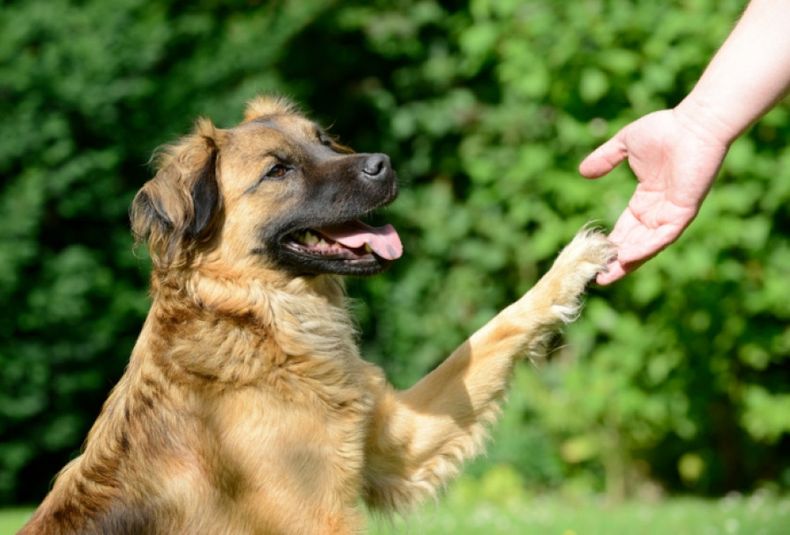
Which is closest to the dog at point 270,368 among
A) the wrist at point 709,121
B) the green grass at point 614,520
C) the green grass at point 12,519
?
the green grass at point 614,520

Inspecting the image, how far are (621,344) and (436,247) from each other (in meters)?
2.07

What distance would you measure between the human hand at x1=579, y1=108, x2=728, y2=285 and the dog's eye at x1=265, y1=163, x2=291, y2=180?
1272 mm

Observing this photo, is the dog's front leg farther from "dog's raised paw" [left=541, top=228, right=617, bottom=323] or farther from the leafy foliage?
the leafy foliage

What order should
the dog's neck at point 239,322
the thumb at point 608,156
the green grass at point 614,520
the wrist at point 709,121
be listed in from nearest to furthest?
the wrist at point 709,121, the thumb at point 608,156, the dog's neck at point 239,322, the green grass at point 614,520

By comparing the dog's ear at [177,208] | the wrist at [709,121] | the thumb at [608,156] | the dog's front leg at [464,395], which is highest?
the wrist at [709,121]

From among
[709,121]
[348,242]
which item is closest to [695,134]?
[709,121]

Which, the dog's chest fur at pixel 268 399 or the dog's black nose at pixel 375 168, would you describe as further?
the dog's black nose at pixel 375 168

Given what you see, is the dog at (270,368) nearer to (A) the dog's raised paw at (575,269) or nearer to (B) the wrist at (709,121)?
(A) the dog's raised paw at (575,269)

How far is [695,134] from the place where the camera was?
3547 millimetres

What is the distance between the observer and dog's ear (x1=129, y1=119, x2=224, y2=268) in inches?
174

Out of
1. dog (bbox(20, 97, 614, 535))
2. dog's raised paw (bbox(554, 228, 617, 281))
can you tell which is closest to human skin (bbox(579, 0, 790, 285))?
dog's raised paw (bbox(554, 228, 617, 281))

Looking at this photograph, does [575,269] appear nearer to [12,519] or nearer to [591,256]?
[591,256]

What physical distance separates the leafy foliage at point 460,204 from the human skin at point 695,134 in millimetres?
3928

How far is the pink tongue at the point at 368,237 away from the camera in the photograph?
4.59m
